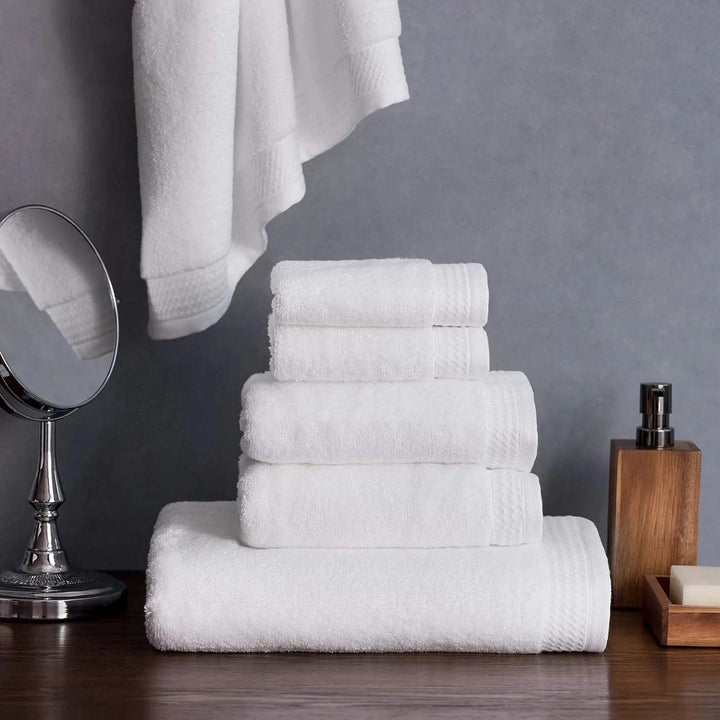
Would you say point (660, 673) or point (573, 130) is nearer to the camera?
point (660, 673)

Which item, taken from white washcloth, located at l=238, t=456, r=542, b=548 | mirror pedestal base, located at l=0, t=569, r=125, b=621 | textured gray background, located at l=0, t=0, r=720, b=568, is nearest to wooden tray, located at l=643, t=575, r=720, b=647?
white washcloth, located at l=238, t=456, r=542, b=548

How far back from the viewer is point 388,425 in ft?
2.71

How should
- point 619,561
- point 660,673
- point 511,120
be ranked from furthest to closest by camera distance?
point 511,120, point 619,561, point 660,673

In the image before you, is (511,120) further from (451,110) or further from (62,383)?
(62,383)

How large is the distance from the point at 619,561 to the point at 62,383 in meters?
0.56

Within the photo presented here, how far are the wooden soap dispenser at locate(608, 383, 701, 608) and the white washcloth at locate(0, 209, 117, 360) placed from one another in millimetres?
519

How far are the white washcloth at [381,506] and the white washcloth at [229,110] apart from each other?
0.23m

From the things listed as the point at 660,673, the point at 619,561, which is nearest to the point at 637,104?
the point at 619,561

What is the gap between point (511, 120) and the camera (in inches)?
41.0

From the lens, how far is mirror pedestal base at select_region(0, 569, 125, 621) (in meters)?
0.90

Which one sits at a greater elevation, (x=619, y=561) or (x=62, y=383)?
(x=62, y=383)

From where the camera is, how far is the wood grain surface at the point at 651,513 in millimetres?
922

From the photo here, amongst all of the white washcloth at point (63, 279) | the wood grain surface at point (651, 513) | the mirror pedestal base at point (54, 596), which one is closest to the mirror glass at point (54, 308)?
the white washcloth at point (63, 279)

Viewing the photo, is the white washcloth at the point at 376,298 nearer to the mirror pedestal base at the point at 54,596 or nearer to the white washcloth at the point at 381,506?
the white washcloth at the point at 381,506
